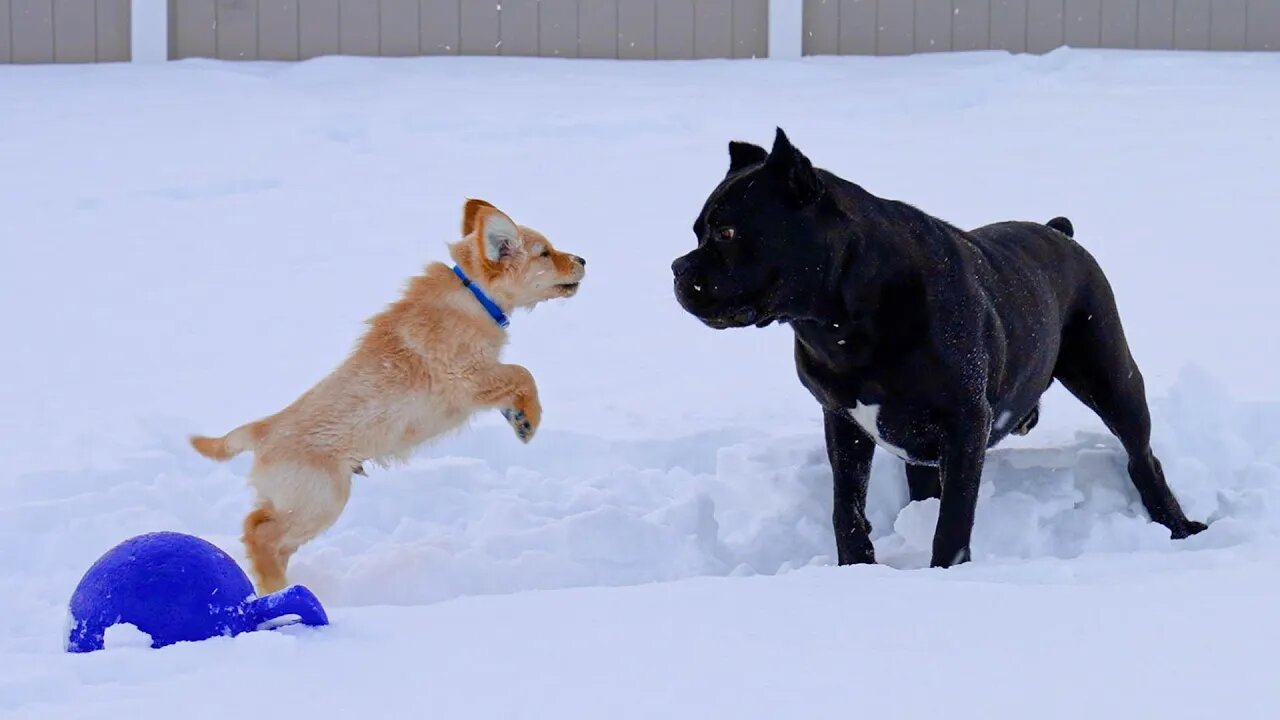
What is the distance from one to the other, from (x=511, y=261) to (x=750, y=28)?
687 cm

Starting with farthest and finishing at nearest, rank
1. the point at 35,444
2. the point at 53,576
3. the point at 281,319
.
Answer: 1. the point at 281,319
2. the point at 35,444
3. the point at 53,576

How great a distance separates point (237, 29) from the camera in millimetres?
11570

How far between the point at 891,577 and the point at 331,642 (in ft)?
5.05

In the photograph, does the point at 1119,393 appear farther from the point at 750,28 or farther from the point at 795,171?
the point at 750,28

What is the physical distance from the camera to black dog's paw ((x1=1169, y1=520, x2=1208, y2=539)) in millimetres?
5480

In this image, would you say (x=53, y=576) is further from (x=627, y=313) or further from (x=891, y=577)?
(x=627, y=313)

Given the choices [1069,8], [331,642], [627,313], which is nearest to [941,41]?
[1069,8]

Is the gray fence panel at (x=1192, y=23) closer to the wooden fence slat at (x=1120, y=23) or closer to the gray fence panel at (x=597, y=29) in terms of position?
the wooden fence slat at (x=1120, y=23)

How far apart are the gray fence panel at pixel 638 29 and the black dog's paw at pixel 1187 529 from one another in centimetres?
734

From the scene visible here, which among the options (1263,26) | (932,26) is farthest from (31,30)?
(1263,26)

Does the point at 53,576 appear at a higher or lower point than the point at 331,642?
lower

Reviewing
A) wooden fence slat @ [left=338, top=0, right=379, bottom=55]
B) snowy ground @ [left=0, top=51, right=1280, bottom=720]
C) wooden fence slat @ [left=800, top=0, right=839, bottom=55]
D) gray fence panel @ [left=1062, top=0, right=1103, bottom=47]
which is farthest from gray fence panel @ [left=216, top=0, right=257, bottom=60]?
gray fence panel @ [left=1062, top=0, right=1103, bottom=47]

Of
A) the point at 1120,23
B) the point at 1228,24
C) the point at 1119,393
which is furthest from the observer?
the point at 1228,24

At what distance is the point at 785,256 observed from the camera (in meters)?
4.70
